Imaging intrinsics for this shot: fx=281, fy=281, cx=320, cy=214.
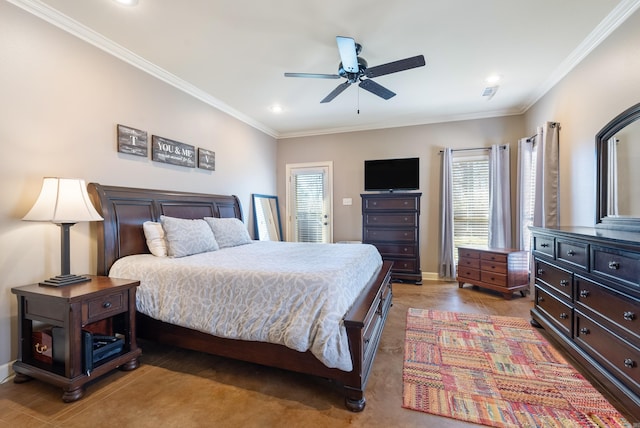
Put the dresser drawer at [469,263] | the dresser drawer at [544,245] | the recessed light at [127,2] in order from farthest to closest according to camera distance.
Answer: the dresser drawer at [469,263] < the dresser drawer at [544,245] < the recessed light at [127,2]

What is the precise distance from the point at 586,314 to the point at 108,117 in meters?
4.34

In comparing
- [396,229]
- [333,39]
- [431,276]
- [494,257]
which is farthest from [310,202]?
[333,39]

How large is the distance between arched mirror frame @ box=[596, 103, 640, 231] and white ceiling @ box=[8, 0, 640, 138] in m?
0.81

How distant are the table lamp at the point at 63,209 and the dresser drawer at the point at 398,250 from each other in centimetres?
384

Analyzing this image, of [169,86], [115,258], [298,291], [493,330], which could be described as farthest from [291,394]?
[169,86]

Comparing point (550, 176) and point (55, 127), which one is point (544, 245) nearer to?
point (550, 176)

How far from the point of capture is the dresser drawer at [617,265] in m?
1.59

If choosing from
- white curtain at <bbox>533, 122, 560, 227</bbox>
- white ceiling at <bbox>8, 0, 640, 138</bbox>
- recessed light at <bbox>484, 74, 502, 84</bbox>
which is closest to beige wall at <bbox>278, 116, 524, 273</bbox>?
white ceiling at <bbox>8, 0, 640, 138</bbox>

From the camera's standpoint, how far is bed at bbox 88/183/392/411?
5.74 ft

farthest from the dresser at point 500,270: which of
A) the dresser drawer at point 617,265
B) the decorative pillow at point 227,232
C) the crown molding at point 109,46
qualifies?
the crown molding at point 109,46

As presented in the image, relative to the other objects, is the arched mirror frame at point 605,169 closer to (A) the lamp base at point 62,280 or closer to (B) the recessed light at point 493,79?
(B) the recessed light at point 493,79

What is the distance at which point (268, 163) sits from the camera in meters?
5.52

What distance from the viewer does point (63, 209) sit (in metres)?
2.02

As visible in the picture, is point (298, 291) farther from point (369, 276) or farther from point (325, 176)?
point (325, 176)
